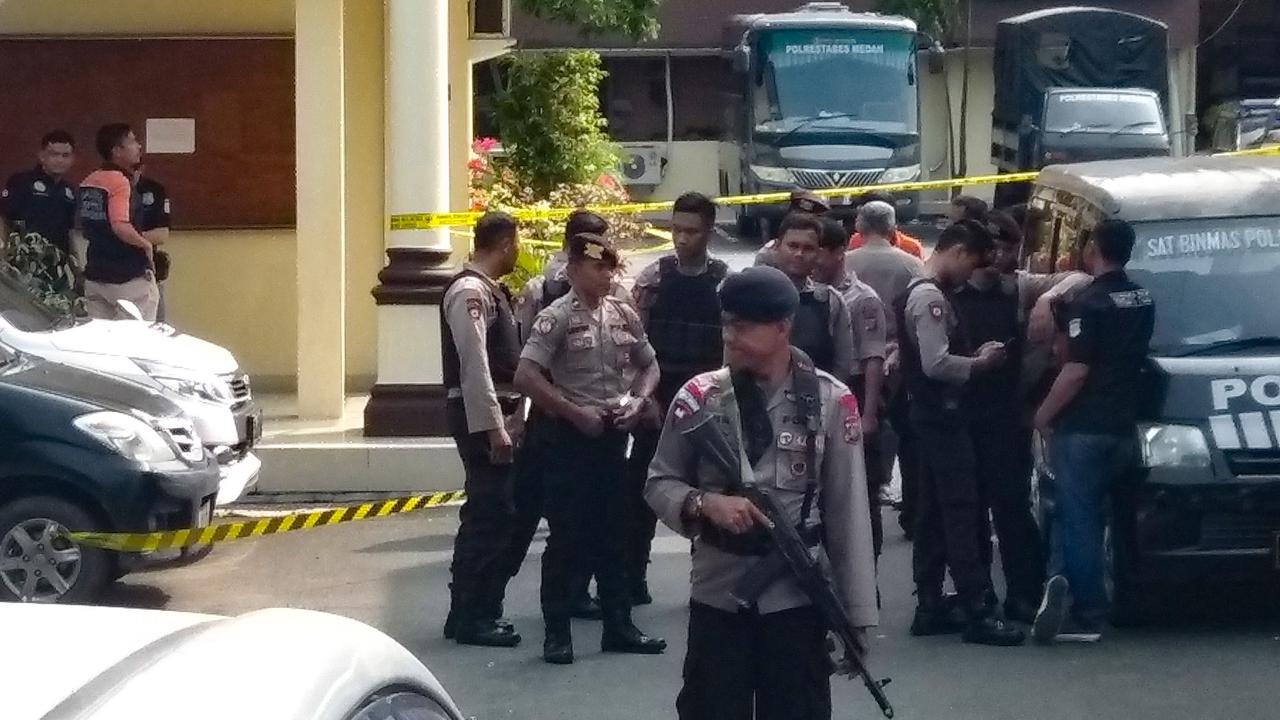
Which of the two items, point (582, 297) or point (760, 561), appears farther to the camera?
point (582, 297)

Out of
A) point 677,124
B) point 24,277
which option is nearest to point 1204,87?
point 677,124

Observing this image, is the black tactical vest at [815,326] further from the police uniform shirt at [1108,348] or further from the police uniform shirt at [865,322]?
the police uniform shirt at [1108,348]

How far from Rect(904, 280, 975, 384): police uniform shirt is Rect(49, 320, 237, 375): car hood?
154 inches

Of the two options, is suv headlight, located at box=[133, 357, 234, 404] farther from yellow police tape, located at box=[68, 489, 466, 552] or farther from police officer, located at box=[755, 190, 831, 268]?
police officer, located at box=[755, 190, 831, 268]

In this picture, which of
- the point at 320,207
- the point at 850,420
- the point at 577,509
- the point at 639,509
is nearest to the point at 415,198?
the point at 320,207

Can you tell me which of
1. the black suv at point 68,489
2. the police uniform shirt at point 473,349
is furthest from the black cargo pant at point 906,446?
the black suv at point 68,489

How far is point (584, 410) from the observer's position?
7.92m

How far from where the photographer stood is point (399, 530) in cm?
1101

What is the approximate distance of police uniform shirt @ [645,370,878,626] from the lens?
534cm

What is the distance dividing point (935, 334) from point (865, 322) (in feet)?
2.23

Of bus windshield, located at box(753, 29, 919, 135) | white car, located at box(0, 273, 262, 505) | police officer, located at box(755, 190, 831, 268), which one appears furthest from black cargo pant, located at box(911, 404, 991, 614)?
bus windshield, located at box(753, 29, 919, 135)

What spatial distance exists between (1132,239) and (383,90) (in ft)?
25.9

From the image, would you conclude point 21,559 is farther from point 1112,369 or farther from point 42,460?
point 1112,369

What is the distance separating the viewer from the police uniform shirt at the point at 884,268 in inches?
408
